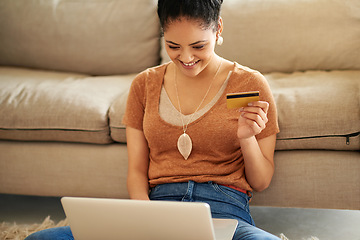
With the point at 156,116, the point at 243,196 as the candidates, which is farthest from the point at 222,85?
the point at 243,196

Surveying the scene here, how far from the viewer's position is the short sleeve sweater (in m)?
1.34

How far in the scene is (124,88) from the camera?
203 centimetres

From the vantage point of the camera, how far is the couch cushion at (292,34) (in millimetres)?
1950

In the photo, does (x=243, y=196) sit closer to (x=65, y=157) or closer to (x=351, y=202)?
(x=351, y=202)

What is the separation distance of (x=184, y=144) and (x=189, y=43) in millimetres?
309

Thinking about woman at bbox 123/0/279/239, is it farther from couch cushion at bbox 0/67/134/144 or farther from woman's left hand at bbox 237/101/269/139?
couch cushion at bbox 0/67/134/144

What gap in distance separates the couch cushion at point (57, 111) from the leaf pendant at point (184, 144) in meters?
0.52

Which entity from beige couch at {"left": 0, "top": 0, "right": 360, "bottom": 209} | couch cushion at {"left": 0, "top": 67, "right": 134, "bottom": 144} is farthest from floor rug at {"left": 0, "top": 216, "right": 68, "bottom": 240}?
couch cushion at {"left": 0, "top": 67, "right": 134, "bottom": 144}

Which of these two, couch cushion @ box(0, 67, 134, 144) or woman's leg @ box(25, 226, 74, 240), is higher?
couch cushion @ box(0, 67, 134, 144)

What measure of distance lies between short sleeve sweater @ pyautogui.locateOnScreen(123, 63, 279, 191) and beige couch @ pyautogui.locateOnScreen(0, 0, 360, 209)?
10.9 inches

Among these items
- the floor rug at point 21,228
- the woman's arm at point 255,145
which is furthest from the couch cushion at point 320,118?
the floor rug at point 21,228

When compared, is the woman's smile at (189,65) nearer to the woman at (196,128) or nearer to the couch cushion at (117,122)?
the woman at (196,128)

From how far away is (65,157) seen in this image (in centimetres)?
184

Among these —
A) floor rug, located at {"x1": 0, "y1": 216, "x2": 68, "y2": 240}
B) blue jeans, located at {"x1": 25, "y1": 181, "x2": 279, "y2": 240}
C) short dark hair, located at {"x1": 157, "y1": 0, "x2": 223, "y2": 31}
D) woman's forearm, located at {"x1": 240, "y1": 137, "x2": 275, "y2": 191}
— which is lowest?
floor rug, located at {"x1": 0, "y1": 216, "x2": 68, "y2": 240}
